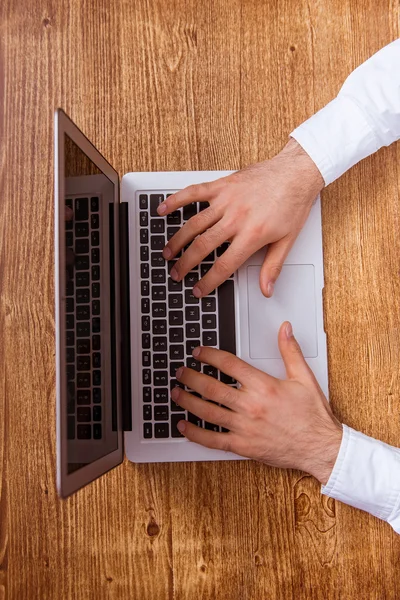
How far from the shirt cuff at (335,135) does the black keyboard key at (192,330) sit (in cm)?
31

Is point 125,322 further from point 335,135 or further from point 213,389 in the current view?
point 335,135

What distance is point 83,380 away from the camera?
621mm

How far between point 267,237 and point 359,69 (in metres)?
0.31

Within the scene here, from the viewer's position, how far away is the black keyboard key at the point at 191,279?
78 cm

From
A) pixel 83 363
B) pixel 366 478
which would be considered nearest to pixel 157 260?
pixel 83 363

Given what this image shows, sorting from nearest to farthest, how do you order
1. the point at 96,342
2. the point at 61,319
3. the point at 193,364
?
the point at 61,319 → the point at 96,342 → the point at 193,364

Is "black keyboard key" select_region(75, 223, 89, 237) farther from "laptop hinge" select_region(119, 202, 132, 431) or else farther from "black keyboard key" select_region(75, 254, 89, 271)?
"laptop hinge" select_region(119, 202, 132, 431)

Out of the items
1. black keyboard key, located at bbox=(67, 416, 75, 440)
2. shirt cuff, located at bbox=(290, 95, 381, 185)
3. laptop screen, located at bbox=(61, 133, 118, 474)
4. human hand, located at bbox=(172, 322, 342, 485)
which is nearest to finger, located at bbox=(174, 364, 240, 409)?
human hand, located at bbox=(172, 322, 342, 485)

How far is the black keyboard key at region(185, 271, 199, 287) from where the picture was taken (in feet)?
2.55

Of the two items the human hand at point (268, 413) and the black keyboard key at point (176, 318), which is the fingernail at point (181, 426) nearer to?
the human hand at point (268, 413)

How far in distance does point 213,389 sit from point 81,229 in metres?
0.30

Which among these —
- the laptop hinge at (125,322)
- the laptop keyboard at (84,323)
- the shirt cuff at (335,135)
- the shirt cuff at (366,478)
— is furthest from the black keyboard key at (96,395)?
the shirt cuff at (335,135)

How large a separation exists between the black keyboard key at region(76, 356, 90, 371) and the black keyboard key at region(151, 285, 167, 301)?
17 cm

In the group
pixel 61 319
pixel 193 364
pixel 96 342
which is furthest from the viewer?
pixel 193 364
